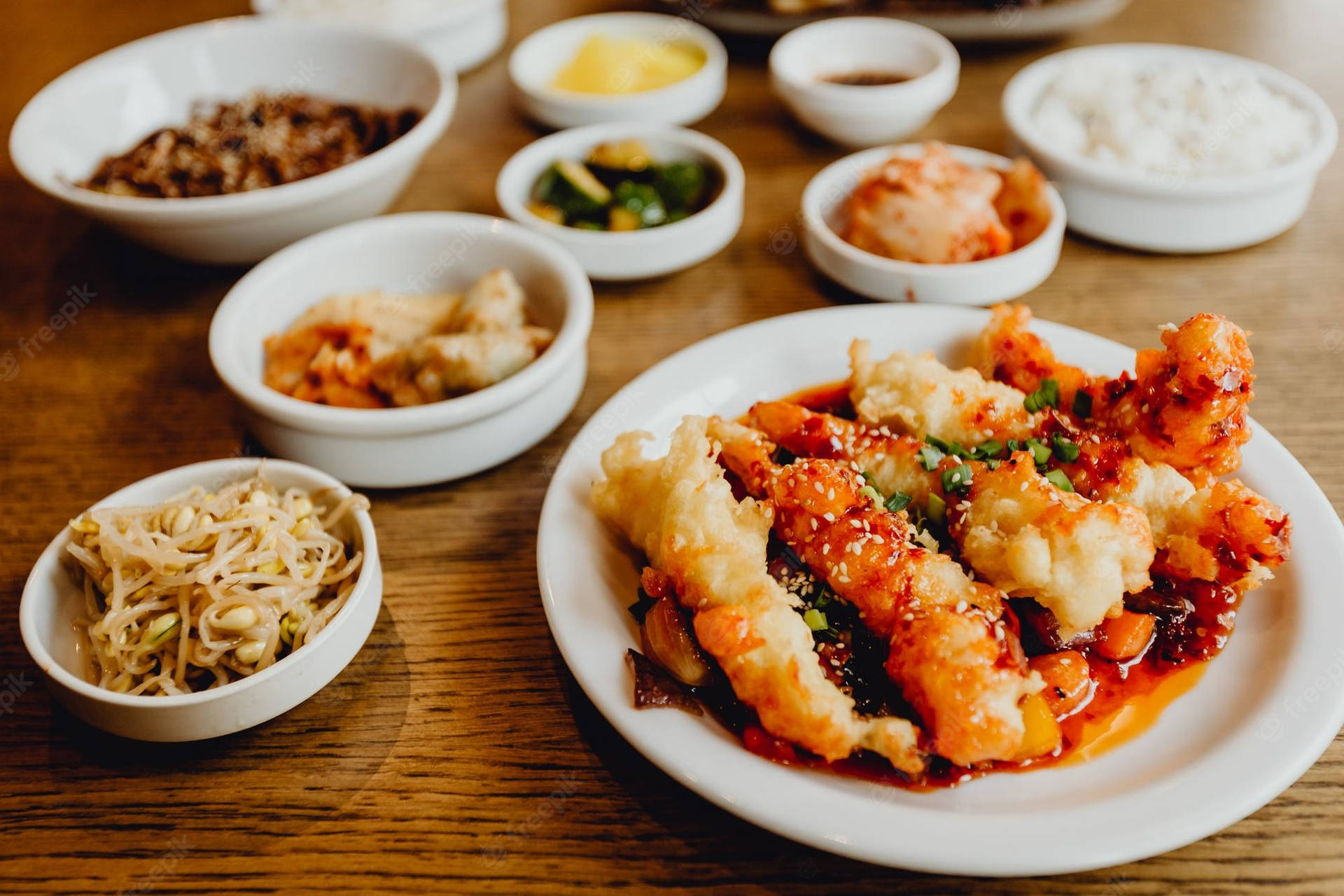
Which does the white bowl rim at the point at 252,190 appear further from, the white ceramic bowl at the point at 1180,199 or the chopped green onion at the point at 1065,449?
the chopped green onion at the point at 1065,449

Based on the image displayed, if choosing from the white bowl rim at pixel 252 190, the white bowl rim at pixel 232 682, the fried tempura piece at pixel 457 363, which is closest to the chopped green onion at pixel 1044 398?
the fried tempura piece at pixel 457 363

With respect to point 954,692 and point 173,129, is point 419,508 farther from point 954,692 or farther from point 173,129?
point 173,129

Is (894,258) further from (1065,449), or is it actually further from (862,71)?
(862,71)

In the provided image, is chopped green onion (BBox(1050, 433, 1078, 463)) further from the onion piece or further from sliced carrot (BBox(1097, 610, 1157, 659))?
the onion piece

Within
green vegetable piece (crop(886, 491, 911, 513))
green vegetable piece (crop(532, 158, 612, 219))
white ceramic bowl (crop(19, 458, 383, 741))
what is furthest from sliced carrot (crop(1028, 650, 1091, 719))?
green vegetable piece (crop(532, 158, 612, 219))

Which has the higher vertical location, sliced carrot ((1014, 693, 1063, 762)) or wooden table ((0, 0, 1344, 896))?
sliced carrot ((1014, 693, 1063, 762))

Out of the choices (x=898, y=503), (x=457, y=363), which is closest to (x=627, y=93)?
(x=457, y=363)

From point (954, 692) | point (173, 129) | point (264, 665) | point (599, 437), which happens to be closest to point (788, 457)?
point (599, 437)
